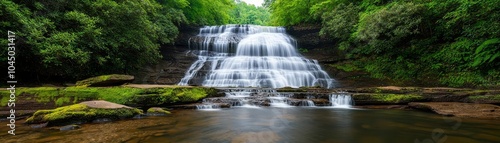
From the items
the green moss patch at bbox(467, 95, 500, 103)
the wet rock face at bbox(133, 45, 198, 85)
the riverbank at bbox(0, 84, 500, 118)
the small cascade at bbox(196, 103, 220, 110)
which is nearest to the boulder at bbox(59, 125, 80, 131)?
the riverbank at bbox(0, 84, 500, 118)

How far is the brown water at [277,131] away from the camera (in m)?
4.32

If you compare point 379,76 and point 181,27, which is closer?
point 379,76

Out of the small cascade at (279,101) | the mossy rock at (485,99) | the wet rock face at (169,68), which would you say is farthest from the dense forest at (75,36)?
the mossy rock at (485,99)

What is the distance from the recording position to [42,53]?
29.0 ft

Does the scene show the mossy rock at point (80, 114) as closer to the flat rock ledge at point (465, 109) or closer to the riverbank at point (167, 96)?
the riverbank at point (167, 96)

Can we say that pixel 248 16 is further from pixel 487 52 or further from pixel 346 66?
pixel 487 52

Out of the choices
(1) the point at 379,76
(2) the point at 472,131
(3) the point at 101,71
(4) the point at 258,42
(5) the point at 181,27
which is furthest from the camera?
(5) the point at 181,27

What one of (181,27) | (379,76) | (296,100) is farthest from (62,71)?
(379,76)

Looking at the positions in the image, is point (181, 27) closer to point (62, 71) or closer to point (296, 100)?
point (62, 71)

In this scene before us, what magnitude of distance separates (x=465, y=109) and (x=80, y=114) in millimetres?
10129

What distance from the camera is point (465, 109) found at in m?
7.09

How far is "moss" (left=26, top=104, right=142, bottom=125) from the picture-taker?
521cm

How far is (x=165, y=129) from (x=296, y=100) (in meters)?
5.65

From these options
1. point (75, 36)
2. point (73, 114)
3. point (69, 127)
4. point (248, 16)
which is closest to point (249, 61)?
point (75, 36)
